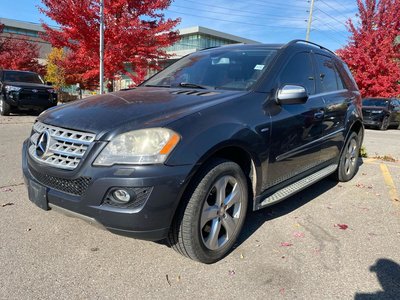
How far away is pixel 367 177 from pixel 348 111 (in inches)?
60.2

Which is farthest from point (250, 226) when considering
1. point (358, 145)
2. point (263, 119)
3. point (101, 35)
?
point (101, 35)

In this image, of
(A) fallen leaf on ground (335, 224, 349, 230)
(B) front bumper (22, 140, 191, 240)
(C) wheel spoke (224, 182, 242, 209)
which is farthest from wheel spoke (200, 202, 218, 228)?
(A) fallen leaf on ground (335, 224, 349, 230)

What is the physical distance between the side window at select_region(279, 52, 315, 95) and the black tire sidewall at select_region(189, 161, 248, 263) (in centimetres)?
116

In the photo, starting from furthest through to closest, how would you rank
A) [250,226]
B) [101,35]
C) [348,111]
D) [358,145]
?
[101,35]
[358,145]
[348,111]
[250,226]

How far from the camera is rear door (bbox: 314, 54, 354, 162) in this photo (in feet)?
14.1

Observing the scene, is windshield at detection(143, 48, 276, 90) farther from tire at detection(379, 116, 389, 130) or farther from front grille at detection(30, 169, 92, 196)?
tire at detection(379, 116, 389, 130)

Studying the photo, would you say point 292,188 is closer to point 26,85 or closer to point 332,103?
point 332,103

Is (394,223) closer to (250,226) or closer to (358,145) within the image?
(250,226)

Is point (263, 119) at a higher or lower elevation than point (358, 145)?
higher

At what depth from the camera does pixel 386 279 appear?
9.11 feet

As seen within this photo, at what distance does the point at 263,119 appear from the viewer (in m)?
3.16

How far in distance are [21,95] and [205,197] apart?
11865mm

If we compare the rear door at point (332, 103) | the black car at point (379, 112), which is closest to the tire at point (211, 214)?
the rear door at point (332, 103)

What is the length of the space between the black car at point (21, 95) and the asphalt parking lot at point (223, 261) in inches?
372
